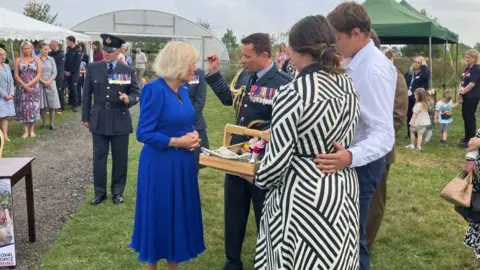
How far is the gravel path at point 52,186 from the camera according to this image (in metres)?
4.57

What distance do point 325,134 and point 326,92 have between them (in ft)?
0.61

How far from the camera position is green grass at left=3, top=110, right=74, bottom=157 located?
28.6 ft

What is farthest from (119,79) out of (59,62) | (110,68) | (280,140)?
(59,62)

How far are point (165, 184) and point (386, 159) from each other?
1.67 meters

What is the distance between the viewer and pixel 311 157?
2232mm

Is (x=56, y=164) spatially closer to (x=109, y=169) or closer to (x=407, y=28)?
(x=109, y=169)

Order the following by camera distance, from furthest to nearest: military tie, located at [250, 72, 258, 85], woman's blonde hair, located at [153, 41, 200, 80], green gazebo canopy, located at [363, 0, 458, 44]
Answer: green gazebo canopy, located at [363, 0, 458, 44] < military tie, located at [250, 72, 258, 85] < woman's blonde hair, located at [153, 41, 200, 80]

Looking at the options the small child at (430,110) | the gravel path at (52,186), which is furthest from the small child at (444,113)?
the gravel path at (52,186)

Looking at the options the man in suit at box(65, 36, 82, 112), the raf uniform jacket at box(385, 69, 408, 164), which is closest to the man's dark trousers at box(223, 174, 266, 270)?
the raf uniform jacket at box(385, 69, 408, 164)

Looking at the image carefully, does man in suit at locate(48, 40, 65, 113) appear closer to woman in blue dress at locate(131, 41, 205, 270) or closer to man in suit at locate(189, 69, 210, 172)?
man in suit at locate(189, 69, 210, 172)

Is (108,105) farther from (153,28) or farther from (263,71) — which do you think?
(153,28)

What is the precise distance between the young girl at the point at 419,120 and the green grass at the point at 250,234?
2.46 m

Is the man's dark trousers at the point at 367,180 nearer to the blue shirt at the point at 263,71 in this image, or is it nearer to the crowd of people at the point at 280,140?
the crowd of people at the point at 280,140

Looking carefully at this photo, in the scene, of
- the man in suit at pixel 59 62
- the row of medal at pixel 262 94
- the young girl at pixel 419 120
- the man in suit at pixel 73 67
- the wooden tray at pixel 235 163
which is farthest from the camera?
the man in suit at pixel 73 67
